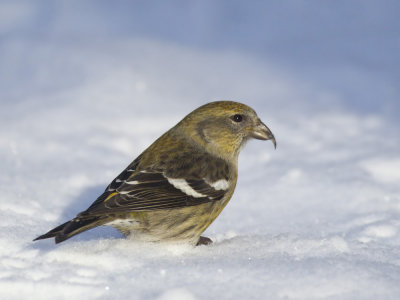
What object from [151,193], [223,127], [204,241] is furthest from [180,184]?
[223,127]

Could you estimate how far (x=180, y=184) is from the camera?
4684 mm

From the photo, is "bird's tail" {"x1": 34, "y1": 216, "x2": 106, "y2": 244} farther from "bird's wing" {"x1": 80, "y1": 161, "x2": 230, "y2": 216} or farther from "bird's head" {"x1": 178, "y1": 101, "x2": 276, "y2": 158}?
"bird's head" {"x1": 178, "y1": 101, "x2": 276, "y2": 158}

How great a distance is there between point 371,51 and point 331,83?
153 centimetres

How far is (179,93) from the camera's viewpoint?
32.5 feet

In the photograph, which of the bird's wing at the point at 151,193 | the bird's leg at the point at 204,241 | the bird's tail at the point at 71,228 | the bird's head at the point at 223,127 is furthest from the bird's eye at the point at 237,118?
the bird's tail at the point at 71,228

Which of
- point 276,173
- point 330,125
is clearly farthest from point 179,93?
point 276,173

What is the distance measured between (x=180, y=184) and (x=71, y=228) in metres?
0.98

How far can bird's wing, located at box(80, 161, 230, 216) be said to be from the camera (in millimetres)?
4324

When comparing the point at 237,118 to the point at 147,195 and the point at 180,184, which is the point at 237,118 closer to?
the point at 180,184

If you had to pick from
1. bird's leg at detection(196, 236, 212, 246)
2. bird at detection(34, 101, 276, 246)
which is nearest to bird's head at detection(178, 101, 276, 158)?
bird at detection(34, 101, 276, 246)

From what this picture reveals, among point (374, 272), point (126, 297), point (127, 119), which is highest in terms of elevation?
point (127, 119)

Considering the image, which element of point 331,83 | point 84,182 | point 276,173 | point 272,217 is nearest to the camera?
point 272,217

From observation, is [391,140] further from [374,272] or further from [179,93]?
[374,272]

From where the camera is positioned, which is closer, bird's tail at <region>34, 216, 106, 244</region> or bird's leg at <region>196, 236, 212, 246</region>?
bird's tail at <region>34, 216, 106, 244</region>
